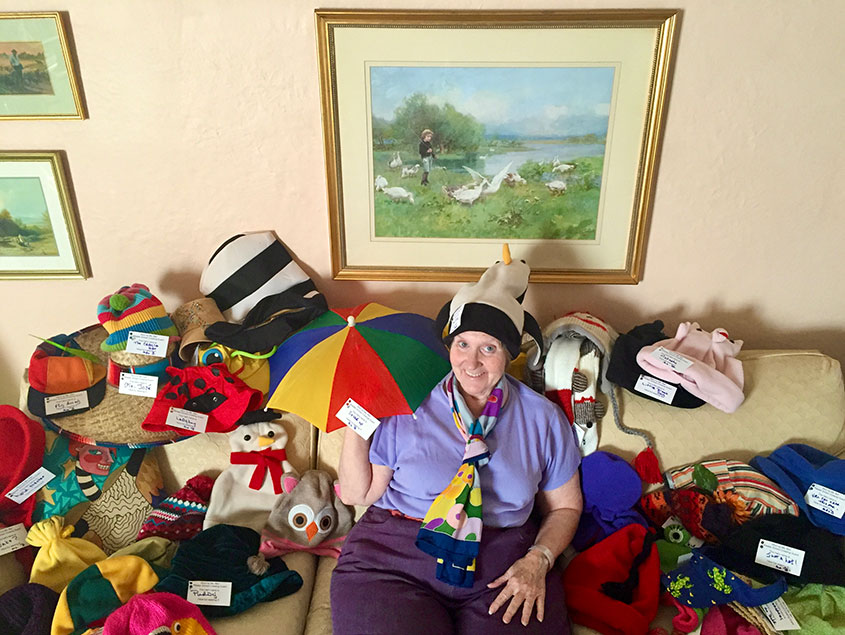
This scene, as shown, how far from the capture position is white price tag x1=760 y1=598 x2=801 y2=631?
4.51 feet

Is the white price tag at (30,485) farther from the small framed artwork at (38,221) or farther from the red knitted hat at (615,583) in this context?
the red knitted hat at (615,583)

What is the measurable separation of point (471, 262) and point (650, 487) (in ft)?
3.02

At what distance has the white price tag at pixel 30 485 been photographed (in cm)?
159

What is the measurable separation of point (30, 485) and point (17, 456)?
0.09m

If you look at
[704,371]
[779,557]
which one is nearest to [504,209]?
[704,371]

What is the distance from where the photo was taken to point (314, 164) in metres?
1.78

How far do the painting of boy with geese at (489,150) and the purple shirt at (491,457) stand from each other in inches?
23.8

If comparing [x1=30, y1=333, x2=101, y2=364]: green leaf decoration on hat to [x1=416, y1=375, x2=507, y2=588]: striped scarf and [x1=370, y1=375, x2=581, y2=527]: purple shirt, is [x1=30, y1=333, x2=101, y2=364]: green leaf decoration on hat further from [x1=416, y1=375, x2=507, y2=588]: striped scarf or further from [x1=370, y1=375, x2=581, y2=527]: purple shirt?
[x1=416, y1=375, x2=507, y2=588]: striped scarf

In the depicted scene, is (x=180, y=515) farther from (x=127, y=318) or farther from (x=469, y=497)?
(x=469, y=497)

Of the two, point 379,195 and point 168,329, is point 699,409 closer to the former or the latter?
point 379,195

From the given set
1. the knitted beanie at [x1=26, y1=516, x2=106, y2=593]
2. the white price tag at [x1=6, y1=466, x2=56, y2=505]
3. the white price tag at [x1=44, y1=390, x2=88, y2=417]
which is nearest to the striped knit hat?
the white price tag at [x1=44, y1=390, x2=88, y2=417]

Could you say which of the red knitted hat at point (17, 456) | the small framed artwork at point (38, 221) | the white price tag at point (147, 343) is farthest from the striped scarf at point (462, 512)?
the small framed artwork at point (38, 221)

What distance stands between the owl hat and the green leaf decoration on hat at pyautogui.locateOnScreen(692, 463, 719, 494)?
3.47 feet

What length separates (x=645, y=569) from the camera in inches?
59.4
